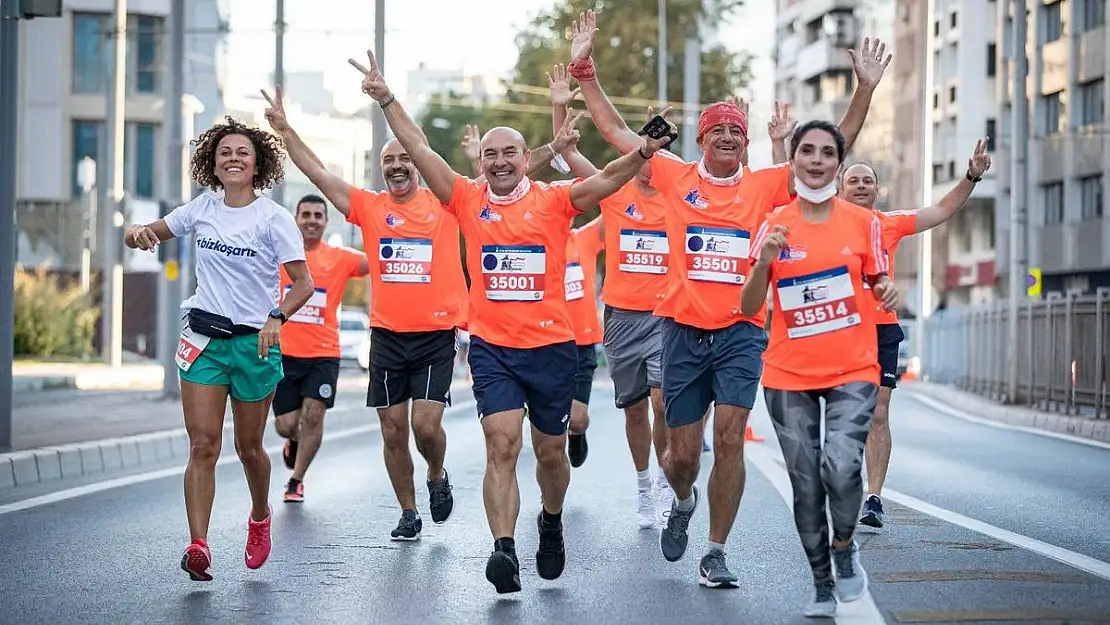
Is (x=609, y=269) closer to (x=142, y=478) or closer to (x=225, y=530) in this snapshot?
(x=225, y=530)

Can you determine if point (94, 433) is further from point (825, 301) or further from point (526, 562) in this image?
point (825, 301)

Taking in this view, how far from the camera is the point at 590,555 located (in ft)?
31.8

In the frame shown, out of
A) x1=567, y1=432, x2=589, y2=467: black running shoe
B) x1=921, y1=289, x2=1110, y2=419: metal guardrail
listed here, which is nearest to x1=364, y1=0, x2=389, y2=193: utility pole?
x1=921, y1=289, x2=1110, y2=419: metal guardrail

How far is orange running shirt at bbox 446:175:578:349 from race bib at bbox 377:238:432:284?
2095 millimetres

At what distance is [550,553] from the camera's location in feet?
27.9

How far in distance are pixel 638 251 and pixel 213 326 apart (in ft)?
11.8

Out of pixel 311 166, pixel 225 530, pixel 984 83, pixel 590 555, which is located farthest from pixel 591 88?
pixel 984 83

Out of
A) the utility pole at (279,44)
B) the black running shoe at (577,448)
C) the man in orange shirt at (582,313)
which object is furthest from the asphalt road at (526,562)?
the utility pole at (279,44)

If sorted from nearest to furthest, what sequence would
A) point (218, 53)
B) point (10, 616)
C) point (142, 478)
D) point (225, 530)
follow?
point (10, 616) → point (225, 530) → point (142, 478) → point (218, 53)

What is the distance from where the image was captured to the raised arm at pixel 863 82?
29.7 ft

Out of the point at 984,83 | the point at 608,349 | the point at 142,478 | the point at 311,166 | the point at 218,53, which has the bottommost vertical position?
the point at 142,478

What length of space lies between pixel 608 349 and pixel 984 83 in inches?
2493

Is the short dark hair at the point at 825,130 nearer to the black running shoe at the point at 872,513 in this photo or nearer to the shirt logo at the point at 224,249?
the shirt logo at the point at 224,249

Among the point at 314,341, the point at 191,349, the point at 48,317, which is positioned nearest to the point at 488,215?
the point at 191,349
